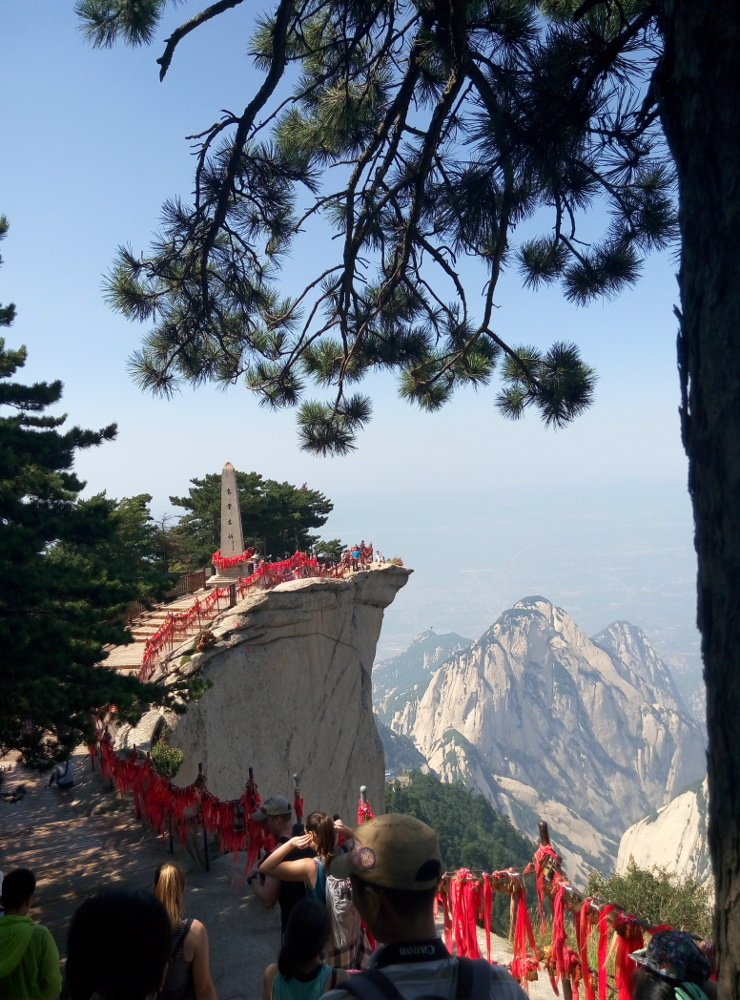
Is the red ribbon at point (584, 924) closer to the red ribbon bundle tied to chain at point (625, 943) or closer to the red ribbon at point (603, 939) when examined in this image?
the red ribbon at point (603, 939)

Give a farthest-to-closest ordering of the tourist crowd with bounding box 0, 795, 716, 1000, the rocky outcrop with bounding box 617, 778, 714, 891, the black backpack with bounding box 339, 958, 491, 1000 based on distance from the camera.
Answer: the rocky outcrop with bounding box 617, 778, 714, 891, the tourist crowd with bounding box 0, 795, 716, 1000, the black backpack with bounding box 339, 958, 491, 1000

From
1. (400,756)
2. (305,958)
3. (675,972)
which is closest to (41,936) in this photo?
(305,958)

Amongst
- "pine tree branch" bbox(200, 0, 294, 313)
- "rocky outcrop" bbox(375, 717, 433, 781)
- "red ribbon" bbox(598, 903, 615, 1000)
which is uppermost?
"pine tree branch" bbox(200, 0, 294, 313)

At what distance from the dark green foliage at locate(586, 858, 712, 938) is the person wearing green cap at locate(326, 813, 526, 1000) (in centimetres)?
1877

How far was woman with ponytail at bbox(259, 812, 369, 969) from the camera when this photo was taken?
12.5 feet

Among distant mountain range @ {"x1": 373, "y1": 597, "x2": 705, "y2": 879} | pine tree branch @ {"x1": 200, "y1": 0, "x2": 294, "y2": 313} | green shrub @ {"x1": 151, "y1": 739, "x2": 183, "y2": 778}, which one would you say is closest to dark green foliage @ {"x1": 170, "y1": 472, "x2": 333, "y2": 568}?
green shrub @ {"x1": 151, "y1": 739, "x2": 183, "y2": 778}

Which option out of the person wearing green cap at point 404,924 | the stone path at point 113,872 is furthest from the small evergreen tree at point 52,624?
the person wearing green cap at point 404,924

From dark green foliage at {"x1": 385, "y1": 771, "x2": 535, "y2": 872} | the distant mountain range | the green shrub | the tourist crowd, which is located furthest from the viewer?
the distant mountain range

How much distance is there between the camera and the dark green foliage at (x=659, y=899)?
18094 millimetres

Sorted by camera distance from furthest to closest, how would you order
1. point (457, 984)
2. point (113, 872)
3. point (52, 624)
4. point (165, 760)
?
point (165, 760)
point (113, 872)
point (52, 624)
point (457, 984)

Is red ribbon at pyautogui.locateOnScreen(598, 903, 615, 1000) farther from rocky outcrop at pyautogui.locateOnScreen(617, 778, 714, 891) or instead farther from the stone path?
rocky outcrop at pyautogui.locateOnScreen(617, 778, 714, 891)

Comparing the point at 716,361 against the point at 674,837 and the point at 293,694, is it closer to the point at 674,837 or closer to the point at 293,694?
the point at 293,694

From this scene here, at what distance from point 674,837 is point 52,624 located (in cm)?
9786

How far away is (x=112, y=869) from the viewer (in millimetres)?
8102
